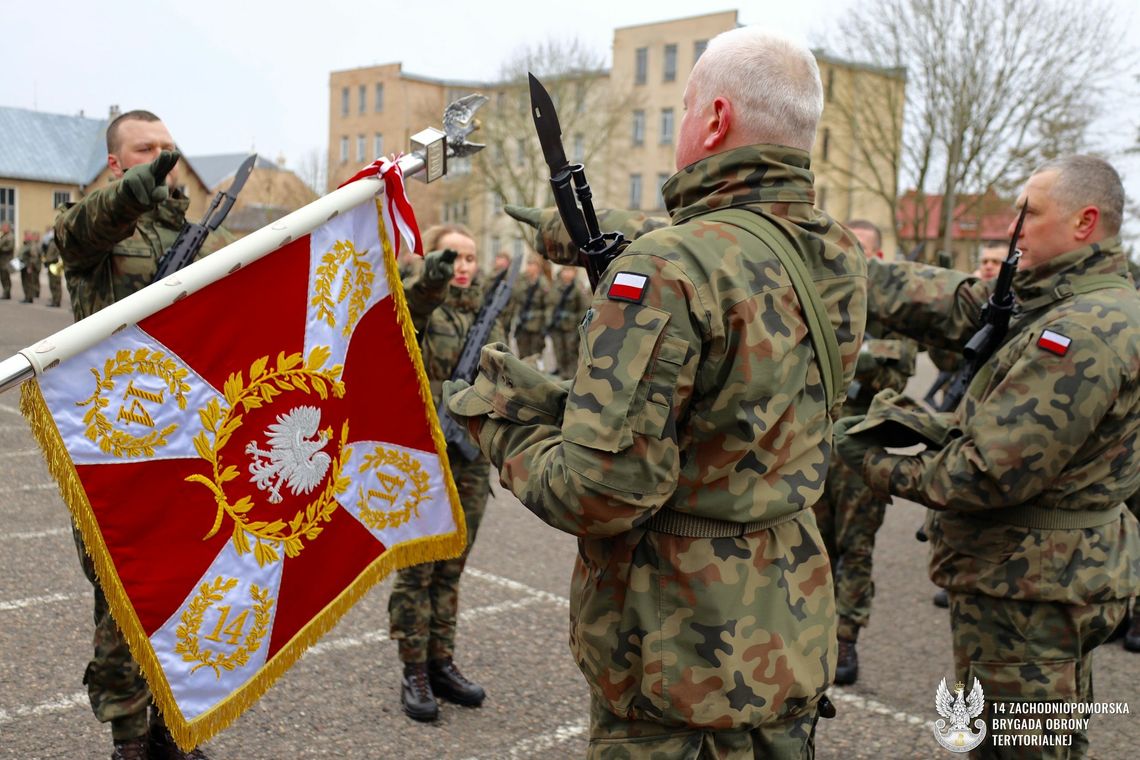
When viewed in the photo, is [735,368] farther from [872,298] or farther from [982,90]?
[982,90]

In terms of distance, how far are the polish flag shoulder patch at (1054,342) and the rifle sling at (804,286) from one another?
3.48 feet

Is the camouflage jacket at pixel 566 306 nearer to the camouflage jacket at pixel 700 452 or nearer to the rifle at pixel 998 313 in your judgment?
the rifle at pixel 998 313

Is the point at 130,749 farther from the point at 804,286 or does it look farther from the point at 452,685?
the point at 804,286

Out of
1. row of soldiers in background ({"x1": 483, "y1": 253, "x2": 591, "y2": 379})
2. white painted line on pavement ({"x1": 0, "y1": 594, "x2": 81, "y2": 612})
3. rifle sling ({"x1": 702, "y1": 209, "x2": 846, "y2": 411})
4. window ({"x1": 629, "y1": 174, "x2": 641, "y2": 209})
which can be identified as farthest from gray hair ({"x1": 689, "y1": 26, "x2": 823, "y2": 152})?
window ({"x1": 629, "y1": 174, "x2": 641, "y2": 209})

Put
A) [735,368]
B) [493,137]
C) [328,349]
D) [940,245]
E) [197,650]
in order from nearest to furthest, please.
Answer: [735,368]
[197,650]
[328,349]
[940,245]
[493,137]

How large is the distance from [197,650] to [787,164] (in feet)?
6.28

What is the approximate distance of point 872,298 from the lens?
3.39 m

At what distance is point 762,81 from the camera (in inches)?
80.0

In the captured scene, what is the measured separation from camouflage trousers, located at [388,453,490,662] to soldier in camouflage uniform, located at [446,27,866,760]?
7.22 ft

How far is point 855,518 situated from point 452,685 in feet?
7.28

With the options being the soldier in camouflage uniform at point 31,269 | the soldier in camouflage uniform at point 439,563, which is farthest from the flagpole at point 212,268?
the soldier in camouflage uniform at point 31,269

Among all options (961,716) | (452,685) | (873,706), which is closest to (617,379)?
(961,716)

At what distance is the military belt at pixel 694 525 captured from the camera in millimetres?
2047

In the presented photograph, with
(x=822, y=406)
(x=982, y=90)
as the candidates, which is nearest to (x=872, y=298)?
(x=822, y=406)
